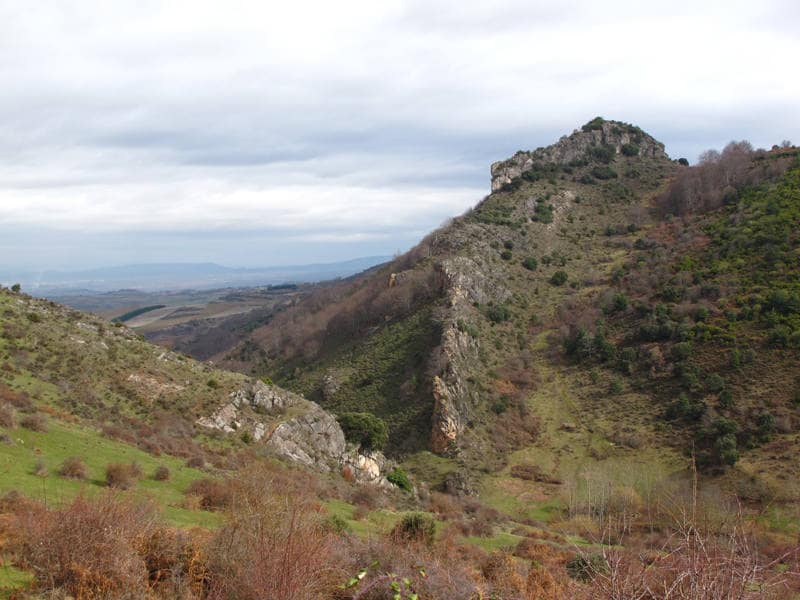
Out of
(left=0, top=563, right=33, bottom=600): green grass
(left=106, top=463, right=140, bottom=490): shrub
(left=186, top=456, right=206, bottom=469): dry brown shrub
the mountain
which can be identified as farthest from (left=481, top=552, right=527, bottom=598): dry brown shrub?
the mountain

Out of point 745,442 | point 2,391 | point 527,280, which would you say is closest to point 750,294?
point 745,442

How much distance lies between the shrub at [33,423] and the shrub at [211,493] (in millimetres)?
4552

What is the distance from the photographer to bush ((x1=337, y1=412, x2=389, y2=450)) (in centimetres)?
2719

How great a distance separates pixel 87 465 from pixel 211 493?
3.18 meters

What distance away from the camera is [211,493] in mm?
13102

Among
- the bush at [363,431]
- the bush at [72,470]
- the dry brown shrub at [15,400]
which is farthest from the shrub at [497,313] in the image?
the bush at [72,470]

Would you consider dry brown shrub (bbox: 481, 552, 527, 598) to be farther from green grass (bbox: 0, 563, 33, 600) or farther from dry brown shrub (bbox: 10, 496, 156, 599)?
green grass (bbox: 0, 563, 33, 600)

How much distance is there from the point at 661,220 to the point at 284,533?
63.7m

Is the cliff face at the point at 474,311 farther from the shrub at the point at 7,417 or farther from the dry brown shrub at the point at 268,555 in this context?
the dry brown shrub at the point at 268,555

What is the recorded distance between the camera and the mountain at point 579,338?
31297 millimetres

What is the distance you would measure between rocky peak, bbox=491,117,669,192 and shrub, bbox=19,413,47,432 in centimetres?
6404

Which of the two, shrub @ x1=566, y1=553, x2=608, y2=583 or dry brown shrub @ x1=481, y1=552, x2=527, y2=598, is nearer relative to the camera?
shrub @ x1=566, y1=553, x2=608, y2=583

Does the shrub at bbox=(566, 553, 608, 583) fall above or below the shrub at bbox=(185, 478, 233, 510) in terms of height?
above

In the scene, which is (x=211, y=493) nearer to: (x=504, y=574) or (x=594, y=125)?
(x=504, y=574)
